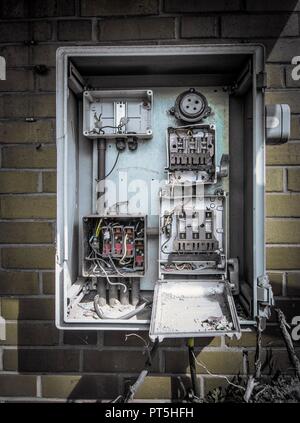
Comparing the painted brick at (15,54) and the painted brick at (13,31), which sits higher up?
the painted brick at (13,31)

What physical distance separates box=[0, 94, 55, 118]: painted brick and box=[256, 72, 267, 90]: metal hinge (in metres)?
0.90

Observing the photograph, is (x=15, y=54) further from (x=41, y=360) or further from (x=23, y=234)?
(x=41, y=360)

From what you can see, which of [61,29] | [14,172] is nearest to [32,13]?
[61,29]

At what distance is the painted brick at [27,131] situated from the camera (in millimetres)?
1542

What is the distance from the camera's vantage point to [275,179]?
1.53 m

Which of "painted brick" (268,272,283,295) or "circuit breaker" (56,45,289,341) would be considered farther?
"painted brick" (268,272,283,295)

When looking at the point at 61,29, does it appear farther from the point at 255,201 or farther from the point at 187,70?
the point at 255,201

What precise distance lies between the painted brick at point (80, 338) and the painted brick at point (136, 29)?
4.48 ft

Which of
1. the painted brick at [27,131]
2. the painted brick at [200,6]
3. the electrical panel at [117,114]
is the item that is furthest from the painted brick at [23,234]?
the painted brick at [200,6]

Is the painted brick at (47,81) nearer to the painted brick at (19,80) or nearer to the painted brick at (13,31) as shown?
the painted brick at (19,80)

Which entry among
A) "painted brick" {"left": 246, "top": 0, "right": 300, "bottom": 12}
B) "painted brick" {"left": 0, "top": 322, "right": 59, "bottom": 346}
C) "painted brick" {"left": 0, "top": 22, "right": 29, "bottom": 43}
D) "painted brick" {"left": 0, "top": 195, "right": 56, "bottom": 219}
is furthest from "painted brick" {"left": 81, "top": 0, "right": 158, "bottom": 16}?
"painted brick" {"left": 0, "top": 322, "right": 59, "bottom": 346}

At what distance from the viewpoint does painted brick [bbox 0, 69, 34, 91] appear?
154cm

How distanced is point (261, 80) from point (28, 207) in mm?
1141

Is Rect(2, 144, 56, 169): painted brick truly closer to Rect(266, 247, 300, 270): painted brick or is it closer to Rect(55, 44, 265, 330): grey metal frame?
Rect(55, 44, 265, 330): grey metal frame
